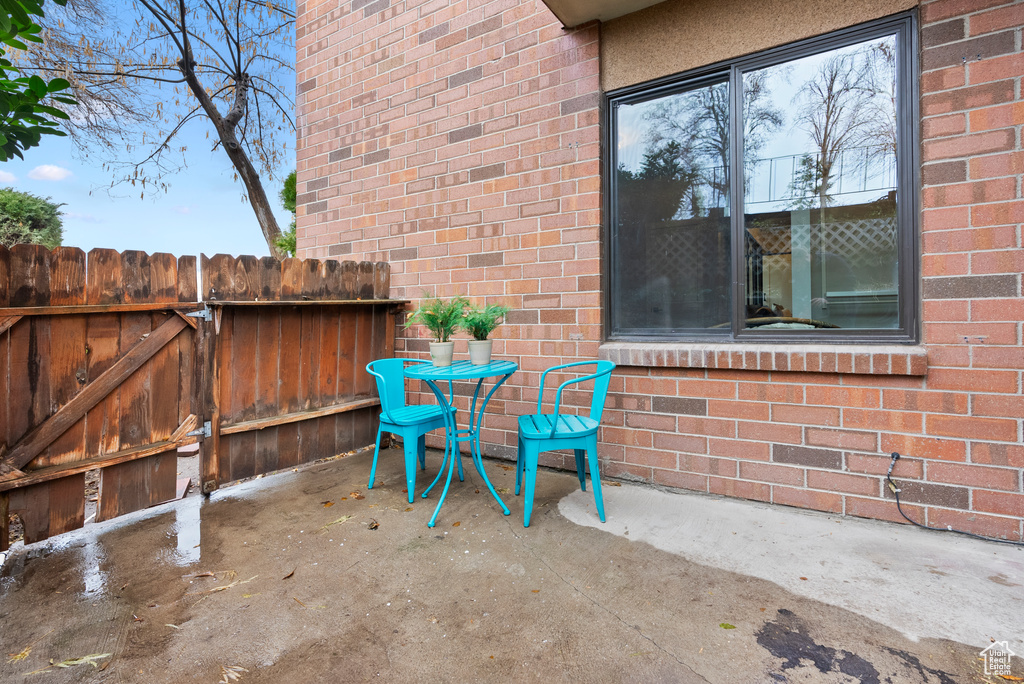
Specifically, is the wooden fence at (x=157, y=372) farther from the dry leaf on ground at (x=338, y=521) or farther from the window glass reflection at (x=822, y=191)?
the window glass reflection at (x=822, y=191)

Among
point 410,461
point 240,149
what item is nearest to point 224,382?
point 410,461

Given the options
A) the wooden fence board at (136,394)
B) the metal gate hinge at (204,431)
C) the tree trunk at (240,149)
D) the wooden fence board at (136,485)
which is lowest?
the wooden fence board at (136,485)

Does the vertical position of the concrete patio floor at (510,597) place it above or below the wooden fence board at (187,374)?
below

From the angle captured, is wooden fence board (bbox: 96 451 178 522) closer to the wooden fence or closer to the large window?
the wooden fence

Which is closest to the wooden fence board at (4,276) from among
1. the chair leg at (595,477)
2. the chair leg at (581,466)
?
the chair leg at (595,477)

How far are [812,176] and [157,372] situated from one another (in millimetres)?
3854

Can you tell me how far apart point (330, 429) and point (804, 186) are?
3550 mm

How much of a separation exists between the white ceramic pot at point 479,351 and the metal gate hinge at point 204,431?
1.69 m

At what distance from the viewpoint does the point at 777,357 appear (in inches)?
101

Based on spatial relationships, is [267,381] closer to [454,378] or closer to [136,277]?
[136,277]

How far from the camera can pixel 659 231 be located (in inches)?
118

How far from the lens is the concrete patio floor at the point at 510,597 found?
1500 mm

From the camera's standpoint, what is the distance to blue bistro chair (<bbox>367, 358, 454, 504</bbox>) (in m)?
2.78

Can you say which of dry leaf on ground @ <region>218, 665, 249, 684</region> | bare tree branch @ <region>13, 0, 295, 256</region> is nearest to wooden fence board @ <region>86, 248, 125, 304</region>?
dry leaf on ground @ <region>218, 665, 249, 684</region>
